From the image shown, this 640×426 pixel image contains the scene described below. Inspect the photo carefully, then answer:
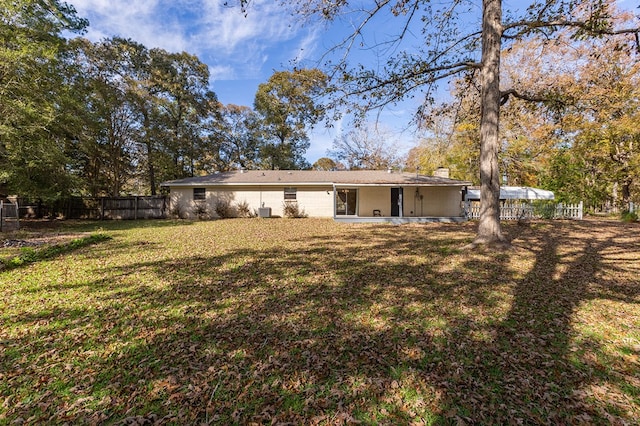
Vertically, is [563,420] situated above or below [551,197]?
below

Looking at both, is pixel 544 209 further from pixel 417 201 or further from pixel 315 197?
pixel 315 197

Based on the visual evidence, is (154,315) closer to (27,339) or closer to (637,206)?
(27,339)

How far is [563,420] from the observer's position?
2.15 m

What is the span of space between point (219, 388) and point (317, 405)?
939 millimetres

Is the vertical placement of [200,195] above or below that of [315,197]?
above

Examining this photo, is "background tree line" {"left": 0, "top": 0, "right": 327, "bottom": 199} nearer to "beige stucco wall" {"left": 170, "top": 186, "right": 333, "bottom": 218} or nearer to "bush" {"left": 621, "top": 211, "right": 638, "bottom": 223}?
"beige stucco wall" {"left": 170, "top": 186, "right": 333, "bottom": 218}

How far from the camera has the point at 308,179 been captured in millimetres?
18984

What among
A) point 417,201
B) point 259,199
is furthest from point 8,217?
point 417,201

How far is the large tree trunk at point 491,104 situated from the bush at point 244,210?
14.1 metres

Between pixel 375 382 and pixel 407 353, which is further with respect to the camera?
pixel 407 353

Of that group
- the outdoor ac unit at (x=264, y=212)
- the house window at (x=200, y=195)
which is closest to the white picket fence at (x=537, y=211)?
the outdoor ac unit at (x=264, y=212)

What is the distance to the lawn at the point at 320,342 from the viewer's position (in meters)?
2.32

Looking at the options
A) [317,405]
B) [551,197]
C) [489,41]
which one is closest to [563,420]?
[317,405]

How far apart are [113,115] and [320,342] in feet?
80.5
